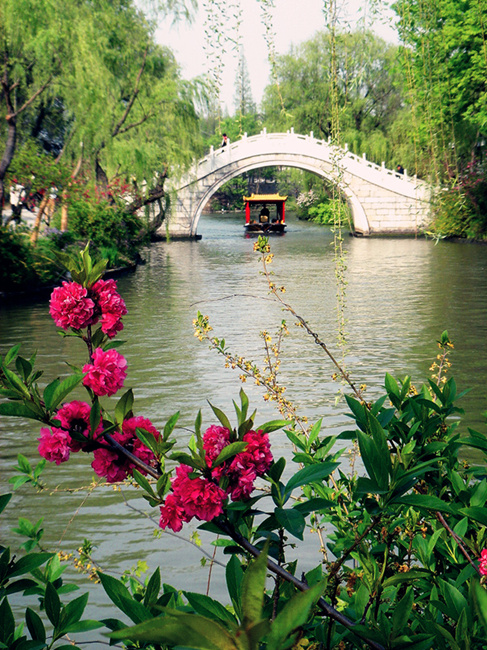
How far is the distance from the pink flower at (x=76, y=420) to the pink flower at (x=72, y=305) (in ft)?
0.69

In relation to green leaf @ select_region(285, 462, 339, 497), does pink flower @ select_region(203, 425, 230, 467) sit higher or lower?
higher

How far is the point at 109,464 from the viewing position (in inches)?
67.2

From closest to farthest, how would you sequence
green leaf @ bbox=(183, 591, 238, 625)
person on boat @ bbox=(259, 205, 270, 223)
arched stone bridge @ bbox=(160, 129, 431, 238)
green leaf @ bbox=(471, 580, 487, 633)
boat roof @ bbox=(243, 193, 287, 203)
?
green leaf @ bbox=(471, 580, 487, 633) < green leaf @ bbox=(183, 591, 238, 625) < arched stone bridge @ bbox=(160, 129, 431, 238) < person on boat @ bbox=(259, 205, 270, 223) < boat roof @ bbox=(243, 193, 287, 203)

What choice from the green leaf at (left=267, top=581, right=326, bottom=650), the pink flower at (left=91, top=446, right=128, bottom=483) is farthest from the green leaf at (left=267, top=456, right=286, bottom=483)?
the green leaf at (left=267, top=581, right=326, bottom=650)

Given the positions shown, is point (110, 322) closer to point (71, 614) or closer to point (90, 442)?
point (90, 442)

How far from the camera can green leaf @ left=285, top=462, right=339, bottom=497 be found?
1.42 m

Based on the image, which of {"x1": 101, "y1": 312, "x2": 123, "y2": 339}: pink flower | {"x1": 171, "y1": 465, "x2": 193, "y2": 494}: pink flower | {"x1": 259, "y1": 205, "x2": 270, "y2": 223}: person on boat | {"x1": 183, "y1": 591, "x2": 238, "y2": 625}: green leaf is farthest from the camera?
{"x1": 259, "y1": 205, "x2": 270, "y2": 223}: person on boat

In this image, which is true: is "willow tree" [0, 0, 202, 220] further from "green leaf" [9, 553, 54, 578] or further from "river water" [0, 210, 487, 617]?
"green leaf" [9, 553, 54, 578]

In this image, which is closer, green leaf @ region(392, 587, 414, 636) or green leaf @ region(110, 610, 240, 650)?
green leaf @ region(110, 610, 240, 650)

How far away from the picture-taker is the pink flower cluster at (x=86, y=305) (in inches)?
70.4

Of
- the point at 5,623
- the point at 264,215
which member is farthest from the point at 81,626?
the point at 264,215

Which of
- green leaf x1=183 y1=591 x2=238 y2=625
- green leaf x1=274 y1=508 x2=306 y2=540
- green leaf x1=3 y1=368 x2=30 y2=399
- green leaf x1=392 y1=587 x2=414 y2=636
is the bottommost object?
green leaf x1=392 y1=587 x2=414 y2=636

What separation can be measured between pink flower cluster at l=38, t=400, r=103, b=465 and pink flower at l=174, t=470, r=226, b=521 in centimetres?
28

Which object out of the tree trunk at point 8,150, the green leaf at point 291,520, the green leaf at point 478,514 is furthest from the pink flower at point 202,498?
the tree trunk at point 8,150
